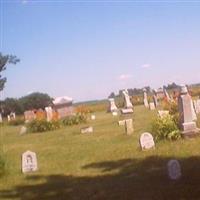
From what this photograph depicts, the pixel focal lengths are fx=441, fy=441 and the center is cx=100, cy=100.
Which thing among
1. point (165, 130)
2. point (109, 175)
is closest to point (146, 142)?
point (165, 130)

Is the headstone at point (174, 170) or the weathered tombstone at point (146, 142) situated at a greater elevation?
the weathered tombstone at point (146, 142)

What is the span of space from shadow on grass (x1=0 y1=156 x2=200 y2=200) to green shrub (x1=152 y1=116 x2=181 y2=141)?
10.3 ft

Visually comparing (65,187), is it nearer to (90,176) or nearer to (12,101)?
(90,176)

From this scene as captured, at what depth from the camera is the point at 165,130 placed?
623 inches

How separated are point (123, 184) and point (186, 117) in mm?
6594

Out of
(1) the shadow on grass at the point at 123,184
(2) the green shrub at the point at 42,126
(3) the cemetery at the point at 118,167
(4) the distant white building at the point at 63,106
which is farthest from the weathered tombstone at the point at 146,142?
(4) the distant white building at the point at 63,106

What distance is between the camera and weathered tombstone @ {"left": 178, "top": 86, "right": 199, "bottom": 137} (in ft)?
51.1

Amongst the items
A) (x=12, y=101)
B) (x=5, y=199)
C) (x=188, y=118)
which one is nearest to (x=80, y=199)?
(x=5, y=199)

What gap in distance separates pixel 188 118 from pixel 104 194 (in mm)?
7398

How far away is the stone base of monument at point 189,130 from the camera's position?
15.5 metres

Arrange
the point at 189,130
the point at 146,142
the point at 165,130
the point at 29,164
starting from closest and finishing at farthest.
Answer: the point at 29,164, the point at 146,142, the point at 189,130, the point at 165,130

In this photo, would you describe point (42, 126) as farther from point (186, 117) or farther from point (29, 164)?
point (29, 164)

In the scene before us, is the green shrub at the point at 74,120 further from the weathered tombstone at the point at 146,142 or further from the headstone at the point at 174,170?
the headstone at the point at 174,170

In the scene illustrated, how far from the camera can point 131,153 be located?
13938mm
